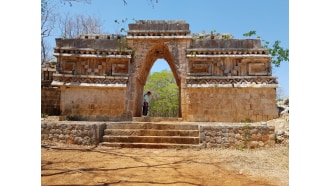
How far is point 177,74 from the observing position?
1123 cm

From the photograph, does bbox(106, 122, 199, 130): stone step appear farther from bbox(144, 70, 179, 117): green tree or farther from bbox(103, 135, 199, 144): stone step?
bbox(144, 70, 179, 117): green tree

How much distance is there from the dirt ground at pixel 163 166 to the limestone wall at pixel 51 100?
642cm

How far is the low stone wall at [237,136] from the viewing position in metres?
6.67

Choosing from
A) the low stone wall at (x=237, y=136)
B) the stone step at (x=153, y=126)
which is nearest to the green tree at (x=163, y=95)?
the stone step at (x=153, y=126)

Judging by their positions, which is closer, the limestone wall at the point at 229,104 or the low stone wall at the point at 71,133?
the low stone wall at the point at 71,133

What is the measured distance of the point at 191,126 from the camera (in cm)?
741

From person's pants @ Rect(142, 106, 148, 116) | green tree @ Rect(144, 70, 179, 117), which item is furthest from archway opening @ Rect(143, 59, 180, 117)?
person's pants @ Rect(142, 106, 148, 116)

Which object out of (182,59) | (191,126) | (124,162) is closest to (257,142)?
(191,126)

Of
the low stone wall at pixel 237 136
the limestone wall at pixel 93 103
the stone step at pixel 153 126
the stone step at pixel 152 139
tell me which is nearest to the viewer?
the low stone wall at pixel 237 136

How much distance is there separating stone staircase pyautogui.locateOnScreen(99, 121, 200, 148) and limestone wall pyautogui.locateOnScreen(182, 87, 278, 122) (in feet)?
11.0

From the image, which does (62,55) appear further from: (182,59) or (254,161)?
(254,161)

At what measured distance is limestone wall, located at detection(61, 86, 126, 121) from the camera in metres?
10.7

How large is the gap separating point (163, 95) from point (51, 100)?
15901mm

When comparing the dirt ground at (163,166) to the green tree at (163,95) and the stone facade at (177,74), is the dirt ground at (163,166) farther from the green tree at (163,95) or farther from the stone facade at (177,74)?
the green tree at (163,95)
